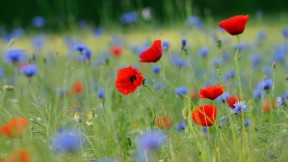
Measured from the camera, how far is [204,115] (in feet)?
5.97

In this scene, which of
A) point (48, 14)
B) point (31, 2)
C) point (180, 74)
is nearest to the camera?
point (180, 74)

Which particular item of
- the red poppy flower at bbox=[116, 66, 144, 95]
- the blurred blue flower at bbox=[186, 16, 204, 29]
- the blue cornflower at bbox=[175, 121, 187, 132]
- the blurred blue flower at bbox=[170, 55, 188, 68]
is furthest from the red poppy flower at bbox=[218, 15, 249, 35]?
the blurred blue flower at bbox=[186, 16, 204, 29]

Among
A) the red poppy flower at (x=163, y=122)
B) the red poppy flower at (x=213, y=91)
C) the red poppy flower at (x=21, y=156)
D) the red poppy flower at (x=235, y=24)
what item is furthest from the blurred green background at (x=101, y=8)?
the red poppy flower at (x=21, y=156)

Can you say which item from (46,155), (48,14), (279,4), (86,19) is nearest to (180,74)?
(46,155)

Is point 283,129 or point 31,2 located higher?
point 31,2

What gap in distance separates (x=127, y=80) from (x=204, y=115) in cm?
33

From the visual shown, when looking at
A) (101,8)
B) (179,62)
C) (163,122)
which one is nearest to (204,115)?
(163,122)

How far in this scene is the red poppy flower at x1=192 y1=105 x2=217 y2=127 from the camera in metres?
1.83

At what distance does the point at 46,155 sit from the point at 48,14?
7634mm

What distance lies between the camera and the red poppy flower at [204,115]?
1.83 m

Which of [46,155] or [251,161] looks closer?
[251,161]

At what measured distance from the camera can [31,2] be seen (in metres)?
10.2

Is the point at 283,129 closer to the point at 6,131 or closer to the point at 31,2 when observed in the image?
the point at 6,131

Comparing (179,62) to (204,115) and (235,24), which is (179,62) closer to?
(235,24)
